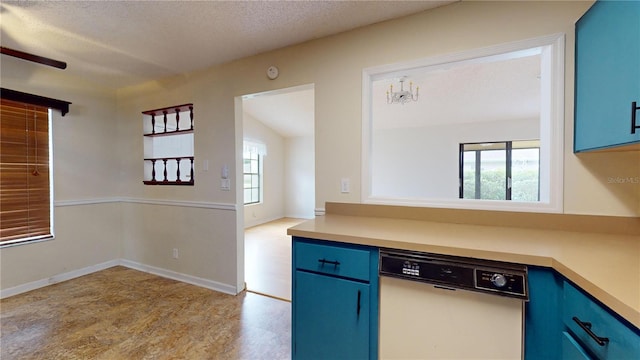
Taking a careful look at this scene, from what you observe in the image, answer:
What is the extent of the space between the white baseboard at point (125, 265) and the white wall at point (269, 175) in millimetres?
2900

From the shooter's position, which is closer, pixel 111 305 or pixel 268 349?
pixel 268 349

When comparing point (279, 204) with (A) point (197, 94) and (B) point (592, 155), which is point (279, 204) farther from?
(B) point (592, 155)

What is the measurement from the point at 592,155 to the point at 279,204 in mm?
6629

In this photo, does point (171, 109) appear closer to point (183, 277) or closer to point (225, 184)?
point (225, 184)

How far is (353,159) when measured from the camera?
77.0 inches

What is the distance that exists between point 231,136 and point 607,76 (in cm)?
254

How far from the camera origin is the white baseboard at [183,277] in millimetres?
2668

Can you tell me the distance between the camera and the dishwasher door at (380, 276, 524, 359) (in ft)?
3.49

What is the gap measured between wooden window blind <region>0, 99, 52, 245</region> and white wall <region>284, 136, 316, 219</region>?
16.8 ft

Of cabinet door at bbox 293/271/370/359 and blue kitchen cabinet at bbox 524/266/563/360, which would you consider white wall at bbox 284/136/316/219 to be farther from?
blue kitchen cabinet at bbox 524/266/563/360

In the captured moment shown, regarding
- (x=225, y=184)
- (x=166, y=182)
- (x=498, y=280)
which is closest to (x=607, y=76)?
(x=498, y=280)

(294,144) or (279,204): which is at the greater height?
(294,144)

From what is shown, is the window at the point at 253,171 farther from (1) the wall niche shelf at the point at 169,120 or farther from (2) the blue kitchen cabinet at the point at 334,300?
(2) the blue kitchen cabinet at the point at 334,300

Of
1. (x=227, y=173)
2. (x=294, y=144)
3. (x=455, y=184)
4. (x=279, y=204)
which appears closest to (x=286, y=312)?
(x=227, y=173)
